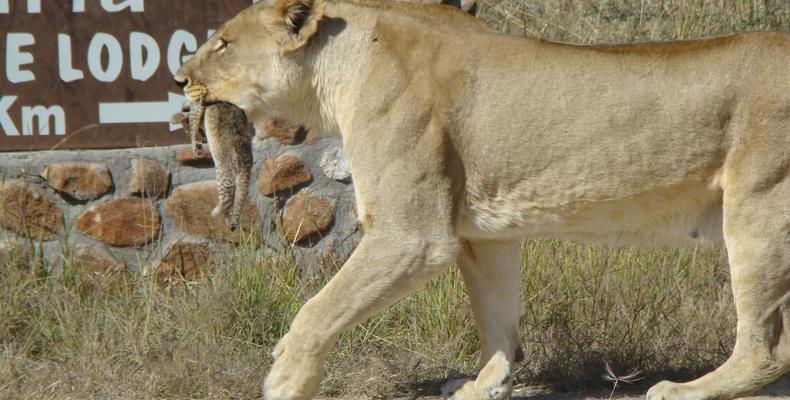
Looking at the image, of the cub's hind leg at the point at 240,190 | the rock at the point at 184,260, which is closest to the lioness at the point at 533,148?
the cub's hind leg at the point at 240,190

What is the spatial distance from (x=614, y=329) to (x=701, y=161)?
1468 millimetres

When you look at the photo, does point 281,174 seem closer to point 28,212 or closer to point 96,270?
point 96,270

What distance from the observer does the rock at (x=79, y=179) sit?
5996 mm

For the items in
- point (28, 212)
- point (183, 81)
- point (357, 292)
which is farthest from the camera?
point (28, 212)

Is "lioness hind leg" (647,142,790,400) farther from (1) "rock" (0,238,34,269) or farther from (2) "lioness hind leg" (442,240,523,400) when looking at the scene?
(1) "rock" (0,238,34,269)

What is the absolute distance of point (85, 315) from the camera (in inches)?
216

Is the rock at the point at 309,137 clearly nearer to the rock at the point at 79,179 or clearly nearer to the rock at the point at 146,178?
the rock at the point at 146,178

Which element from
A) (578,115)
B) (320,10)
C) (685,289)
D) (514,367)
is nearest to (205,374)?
(514,367)

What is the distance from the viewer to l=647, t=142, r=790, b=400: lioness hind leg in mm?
4066

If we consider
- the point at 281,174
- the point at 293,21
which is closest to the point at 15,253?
the point at 281,174

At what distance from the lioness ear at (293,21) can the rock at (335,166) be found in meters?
1.70

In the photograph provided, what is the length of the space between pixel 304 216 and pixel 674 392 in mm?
2372

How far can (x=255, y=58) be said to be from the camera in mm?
4539

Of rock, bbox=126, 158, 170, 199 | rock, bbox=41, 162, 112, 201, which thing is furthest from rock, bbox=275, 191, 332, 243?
rock, bbox=41, 162, 112, 201
